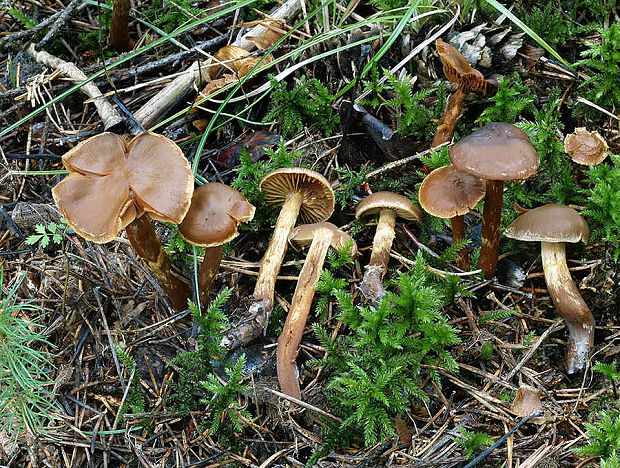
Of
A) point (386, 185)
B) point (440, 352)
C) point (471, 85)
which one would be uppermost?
point (471, 85)

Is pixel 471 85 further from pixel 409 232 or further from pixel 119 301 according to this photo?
pixel 119 301

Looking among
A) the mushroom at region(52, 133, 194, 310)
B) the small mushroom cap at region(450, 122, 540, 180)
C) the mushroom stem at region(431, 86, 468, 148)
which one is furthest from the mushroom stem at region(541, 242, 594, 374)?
the mushroom at region(52, 133, 194, 310)

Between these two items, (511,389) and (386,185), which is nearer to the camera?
(511,389)

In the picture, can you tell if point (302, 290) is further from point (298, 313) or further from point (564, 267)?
point (564, 267)

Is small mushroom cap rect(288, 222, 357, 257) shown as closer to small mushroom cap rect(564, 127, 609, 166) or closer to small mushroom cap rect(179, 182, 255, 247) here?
small mushroom cap rect(179, 182, 255, 247)

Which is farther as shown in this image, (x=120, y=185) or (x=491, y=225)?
(x=491, y=225)


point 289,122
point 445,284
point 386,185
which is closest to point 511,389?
point 445,284

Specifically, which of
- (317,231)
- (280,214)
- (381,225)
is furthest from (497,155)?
(280,214)

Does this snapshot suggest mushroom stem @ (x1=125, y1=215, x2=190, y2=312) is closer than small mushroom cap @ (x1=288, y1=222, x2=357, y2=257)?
Yes
